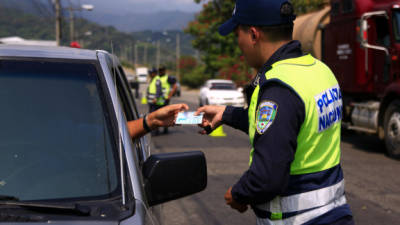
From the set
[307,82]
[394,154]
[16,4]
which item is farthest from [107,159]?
[16,4]

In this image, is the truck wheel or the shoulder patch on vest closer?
the shoulder patch on vest

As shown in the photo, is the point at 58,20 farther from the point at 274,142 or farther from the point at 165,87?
the point at 274,142

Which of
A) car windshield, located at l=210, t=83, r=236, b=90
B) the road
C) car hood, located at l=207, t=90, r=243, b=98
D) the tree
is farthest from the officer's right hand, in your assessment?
the tree

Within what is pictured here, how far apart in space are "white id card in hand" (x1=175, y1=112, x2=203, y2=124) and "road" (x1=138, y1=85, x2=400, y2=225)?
274cm

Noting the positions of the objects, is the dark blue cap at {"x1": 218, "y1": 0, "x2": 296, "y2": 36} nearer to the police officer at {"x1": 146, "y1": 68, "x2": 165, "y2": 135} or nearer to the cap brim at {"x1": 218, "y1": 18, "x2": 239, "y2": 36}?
the cap brim at {"x1": 218, "y1": 18, "x2": 239, "y2": 36}

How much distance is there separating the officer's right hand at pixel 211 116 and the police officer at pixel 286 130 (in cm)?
56

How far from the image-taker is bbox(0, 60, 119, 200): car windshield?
2.41 metres

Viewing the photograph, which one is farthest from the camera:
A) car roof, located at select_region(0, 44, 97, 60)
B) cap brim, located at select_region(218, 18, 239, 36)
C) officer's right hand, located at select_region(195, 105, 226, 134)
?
officer's right hand, located at select_region(195, 105, 226, 134)

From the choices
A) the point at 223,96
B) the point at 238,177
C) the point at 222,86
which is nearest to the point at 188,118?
the point at 238,177

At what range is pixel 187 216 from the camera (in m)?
6.34

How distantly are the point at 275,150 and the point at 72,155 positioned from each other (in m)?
0.98

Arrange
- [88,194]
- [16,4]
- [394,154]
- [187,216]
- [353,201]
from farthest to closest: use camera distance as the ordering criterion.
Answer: [16,4] → [394,154] → [353,201] → [187,216] → [88,194]

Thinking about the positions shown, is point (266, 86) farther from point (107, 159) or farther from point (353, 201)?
point (353, 201)

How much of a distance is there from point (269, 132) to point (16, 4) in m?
12.0
